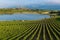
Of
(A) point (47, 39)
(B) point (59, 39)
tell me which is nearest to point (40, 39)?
(A) point (47, 39)

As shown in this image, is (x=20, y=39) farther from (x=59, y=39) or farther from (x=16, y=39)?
(x=59, y=39)

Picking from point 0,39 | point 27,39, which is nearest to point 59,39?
point 27,39

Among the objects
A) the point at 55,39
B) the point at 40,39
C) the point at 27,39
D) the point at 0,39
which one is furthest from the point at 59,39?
the point at 0,39

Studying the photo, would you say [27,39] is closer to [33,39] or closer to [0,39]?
[33,39]

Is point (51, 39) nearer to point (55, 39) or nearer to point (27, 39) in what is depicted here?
point (55, 39)

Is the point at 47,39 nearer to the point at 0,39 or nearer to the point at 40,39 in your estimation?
the point at 40,39
